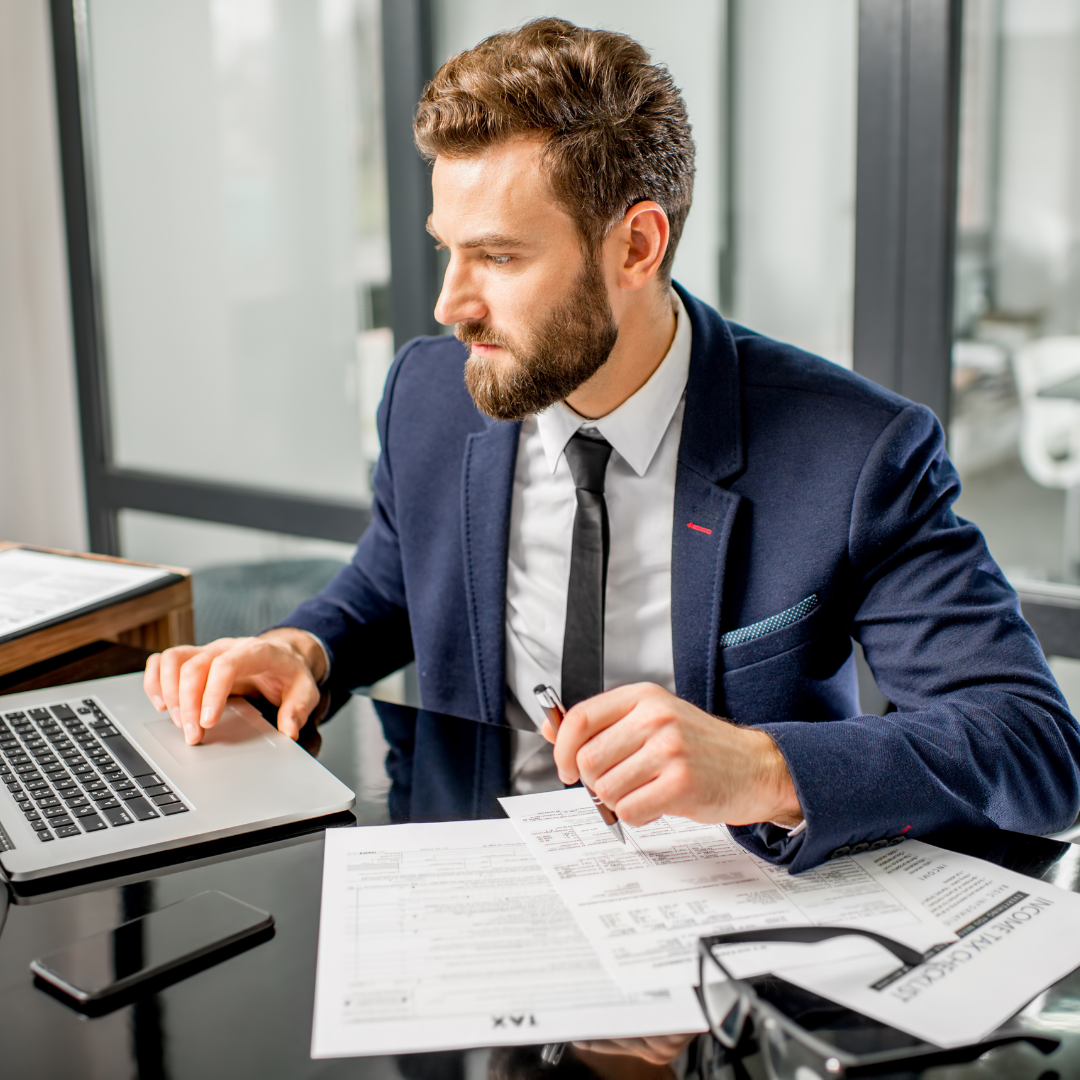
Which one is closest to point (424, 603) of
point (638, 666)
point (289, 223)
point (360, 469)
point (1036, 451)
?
point (638, 666)

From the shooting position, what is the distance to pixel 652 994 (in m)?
0.70

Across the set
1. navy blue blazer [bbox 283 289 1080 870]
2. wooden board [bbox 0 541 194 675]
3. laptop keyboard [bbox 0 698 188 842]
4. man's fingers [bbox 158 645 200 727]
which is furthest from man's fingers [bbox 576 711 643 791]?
wooden board [bbox 0 541 194 675]

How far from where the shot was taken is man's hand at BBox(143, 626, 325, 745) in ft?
3.70

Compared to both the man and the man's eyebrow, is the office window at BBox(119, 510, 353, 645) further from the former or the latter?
the man's eyebrow

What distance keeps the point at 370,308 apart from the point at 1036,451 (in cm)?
149

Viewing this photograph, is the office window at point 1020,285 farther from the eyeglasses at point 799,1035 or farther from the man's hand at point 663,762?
the eyeglasses at point 799,1035

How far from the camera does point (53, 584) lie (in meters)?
1.63

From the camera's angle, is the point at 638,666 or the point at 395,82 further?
the point at 395,82

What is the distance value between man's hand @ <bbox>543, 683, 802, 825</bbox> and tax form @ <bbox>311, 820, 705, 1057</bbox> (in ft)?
0.29

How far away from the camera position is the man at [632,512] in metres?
1.10

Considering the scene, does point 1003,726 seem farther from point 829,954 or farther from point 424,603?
point 424,603

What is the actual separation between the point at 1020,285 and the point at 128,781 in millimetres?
1557

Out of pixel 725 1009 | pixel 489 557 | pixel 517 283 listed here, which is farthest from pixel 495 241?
pixel 725 1009

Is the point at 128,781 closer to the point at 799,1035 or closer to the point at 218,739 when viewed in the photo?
the point at 218,739
